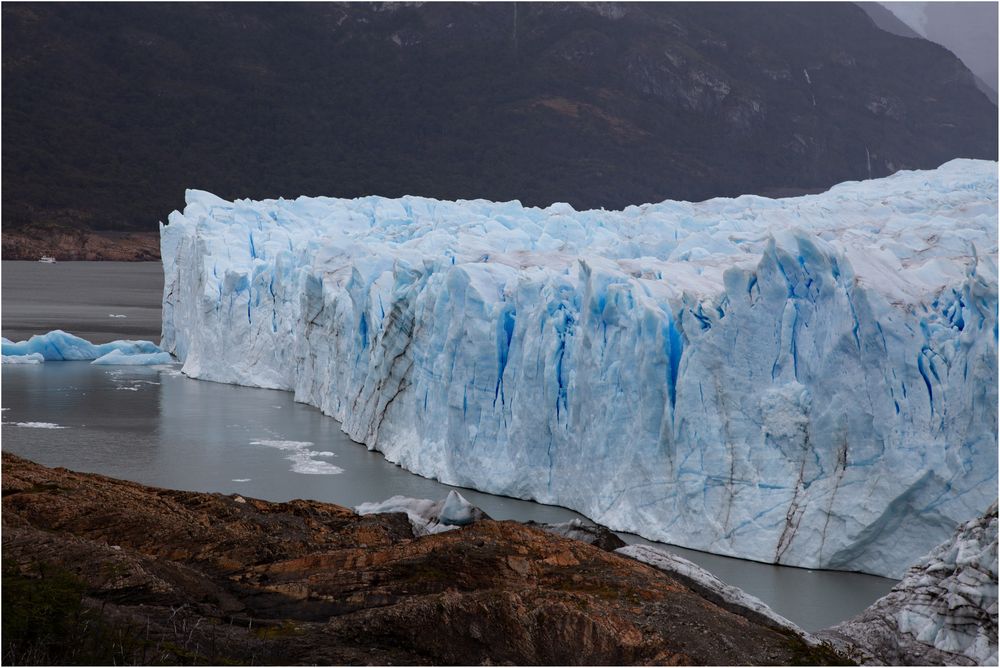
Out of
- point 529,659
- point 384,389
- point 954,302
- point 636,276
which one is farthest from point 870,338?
point 384,389

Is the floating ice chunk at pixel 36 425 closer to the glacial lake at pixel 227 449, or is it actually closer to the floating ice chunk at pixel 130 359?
the glacial lake at pixel 227 449

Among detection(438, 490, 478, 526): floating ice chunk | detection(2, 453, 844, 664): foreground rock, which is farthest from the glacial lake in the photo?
detection(2, 453, 844, 664): foreground rock

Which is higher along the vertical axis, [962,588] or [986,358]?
[986,358]

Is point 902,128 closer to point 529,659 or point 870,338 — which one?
point 870,338

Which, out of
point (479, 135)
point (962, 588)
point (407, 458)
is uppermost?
point (479, 135)

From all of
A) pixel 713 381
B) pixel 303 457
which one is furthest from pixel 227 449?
pixel 713 381

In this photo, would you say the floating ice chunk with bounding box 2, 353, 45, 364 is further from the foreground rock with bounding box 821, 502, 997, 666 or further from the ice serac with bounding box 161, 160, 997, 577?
the foreground rock with bounding box 821, 502, 997, 666

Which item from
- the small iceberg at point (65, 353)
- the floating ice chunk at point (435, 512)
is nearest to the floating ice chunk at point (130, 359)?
the small iceberg at point (65, 353)
